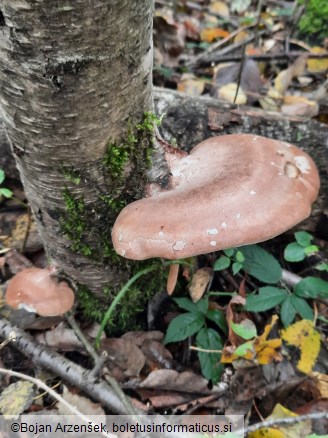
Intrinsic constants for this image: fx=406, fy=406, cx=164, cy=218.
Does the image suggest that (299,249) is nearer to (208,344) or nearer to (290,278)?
(290,278)

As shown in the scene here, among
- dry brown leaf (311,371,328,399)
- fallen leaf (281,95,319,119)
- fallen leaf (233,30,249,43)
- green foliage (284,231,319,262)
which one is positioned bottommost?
dry brown leaf (311,371,328,399)

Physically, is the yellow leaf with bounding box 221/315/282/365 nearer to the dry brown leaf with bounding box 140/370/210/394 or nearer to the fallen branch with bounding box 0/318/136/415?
the dry brown leaf with bounding box 140/370/210/394

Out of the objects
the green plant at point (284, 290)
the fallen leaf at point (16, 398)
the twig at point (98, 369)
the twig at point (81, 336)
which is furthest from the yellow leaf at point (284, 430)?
the fallen leaf at point (16, 398)

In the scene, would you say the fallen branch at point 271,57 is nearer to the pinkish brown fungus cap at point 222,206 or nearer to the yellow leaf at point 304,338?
the pinkish brown fungus cap at point 222,206

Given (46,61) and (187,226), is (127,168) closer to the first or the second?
(187,226)

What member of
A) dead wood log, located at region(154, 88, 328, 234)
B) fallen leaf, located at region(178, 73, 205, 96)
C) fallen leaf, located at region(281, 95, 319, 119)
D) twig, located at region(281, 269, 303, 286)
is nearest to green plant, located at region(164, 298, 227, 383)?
twig, located at region(281, 269, 303, 286)

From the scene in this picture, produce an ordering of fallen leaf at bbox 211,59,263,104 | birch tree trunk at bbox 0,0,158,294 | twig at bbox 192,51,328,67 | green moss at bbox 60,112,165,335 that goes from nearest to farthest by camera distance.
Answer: birch tree trunk at bbox 0,0,158,294
green moss at bbox 60,112,165,335
fallen leaf at bbox 211,59,263,104
twig at bbox 192,51,328,67

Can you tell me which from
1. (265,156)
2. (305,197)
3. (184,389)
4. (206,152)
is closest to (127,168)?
(206,152)
